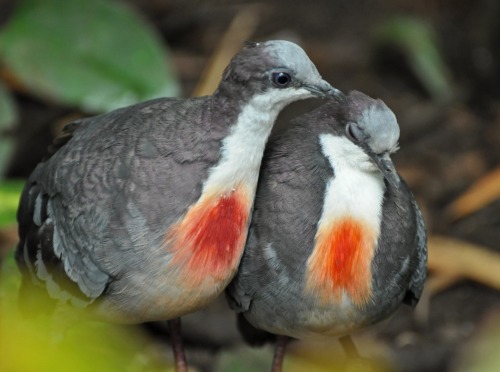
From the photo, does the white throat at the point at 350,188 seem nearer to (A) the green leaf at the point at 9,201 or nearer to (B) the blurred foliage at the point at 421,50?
(A) the green leaf at the point at 9,201

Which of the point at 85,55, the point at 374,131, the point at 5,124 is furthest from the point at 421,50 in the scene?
the point at 374,131

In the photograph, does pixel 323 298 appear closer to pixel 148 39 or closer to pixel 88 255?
pixel 88 255

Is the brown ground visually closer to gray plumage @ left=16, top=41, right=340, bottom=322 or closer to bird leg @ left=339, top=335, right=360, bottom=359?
bird leg @ left=339, top=335, right=360, bottom=359

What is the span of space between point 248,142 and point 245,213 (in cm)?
17

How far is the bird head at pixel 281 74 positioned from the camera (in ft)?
5.57

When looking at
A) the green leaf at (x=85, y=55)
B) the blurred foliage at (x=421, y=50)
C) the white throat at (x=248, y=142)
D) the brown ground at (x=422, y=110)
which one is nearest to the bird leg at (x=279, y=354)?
the white throat at (x=248, y=142)

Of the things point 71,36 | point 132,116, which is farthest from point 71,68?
point 132,116

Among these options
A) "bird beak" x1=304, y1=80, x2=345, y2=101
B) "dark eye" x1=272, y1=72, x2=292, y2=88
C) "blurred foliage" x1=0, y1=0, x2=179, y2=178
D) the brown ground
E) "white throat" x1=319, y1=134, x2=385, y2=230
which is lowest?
the brown ground

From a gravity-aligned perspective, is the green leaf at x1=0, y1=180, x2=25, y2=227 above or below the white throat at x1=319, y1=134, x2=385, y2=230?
below

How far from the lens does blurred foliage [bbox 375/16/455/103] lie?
4.00m

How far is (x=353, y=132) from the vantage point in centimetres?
178

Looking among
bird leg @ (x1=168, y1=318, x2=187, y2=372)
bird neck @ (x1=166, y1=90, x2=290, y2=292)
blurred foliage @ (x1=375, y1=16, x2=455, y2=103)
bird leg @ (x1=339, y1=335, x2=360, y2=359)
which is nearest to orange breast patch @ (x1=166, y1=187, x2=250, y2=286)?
bird neck @ (x1=166, y1=90, x2=290, y2=292)

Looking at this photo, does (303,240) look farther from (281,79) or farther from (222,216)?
(281,79)

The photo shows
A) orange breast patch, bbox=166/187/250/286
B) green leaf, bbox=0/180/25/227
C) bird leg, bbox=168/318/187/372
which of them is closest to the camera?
orange breast patch, bbox=166/187/250/286
